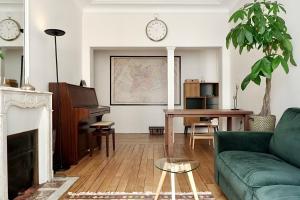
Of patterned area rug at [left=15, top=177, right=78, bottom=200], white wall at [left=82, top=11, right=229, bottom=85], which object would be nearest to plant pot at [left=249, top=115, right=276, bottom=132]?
patterned area rug at [left=15, top=177, right=78, bottom=200]

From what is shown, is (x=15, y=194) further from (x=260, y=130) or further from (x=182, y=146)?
(x=182, y=146)

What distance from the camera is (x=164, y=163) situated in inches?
89.4

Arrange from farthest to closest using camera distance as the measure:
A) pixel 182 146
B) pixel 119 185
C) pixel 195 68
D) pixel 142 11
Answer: pixel 195 68
pixel 142 11
pixel 182 146
pixel 119 185

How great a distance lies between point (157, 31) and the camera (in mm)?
5668

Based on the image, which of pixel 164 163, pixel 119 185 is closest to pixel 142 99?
pixel 119 185

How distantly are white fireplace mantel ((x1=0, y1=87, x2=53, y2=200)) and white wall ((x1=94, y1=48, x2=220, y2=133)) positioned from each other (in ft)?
13.4

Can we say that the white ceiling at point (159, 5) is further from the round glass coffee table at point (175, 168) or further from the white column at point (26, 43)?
the round glass coffee table at point (175, 168)

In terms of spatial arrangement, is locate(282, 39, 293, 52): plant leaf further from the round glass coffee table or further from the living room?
the round glass coffee table

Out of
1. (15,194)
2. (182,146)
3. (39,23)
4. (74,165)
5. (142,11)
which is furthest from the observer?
(142,11)

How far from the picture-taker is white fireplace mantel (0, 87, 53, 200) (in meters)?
2.11

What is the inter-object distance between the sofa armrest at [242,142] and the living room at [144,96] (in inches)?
0.4

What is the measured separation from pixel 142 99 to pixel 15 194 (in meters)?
4.99

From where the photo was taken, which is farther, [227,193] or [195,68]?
[195,68]

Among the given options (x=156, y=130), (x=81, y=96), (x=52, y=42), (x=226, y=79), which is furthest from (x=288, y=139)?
(x=156, y=130)
